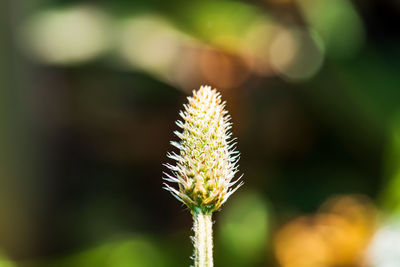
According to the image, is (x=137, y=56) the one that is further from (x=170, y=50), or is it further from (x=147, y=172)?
(x=147, y=172)

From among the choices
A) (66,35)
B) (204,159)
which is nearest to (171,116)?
(66,35)

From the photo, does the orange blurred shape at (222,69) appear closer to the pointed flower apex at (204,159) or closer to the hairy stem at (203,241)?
the pointed flower apex at (204,159)

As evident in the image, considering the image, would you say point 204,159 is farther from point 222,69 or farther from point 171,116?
point 171,116

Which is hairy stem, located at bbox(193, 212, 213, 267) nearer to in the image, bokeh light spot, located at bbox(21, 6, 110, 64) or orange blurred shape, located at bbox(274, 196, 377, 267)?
orange blurred shape, located at bbox(274, 196, 377, 267)

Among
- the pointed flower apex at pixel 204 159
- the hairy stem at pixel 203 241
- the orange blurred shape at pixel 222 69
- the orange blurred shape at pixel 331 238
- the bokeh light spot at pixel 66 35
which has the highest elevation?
the bokeh light spot at pixel 66 35

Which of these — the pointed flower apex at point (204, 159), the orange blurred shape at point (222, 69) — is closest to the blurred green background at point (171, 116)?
the orange blurred shape at point (222, 69)

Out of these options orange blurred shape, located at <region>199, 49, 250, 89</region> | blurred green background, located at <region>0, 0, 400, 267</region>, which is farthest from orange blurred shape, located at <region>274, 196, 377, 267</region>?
orange blurred shape, located at <region>199, 49, 250, 89</region>
